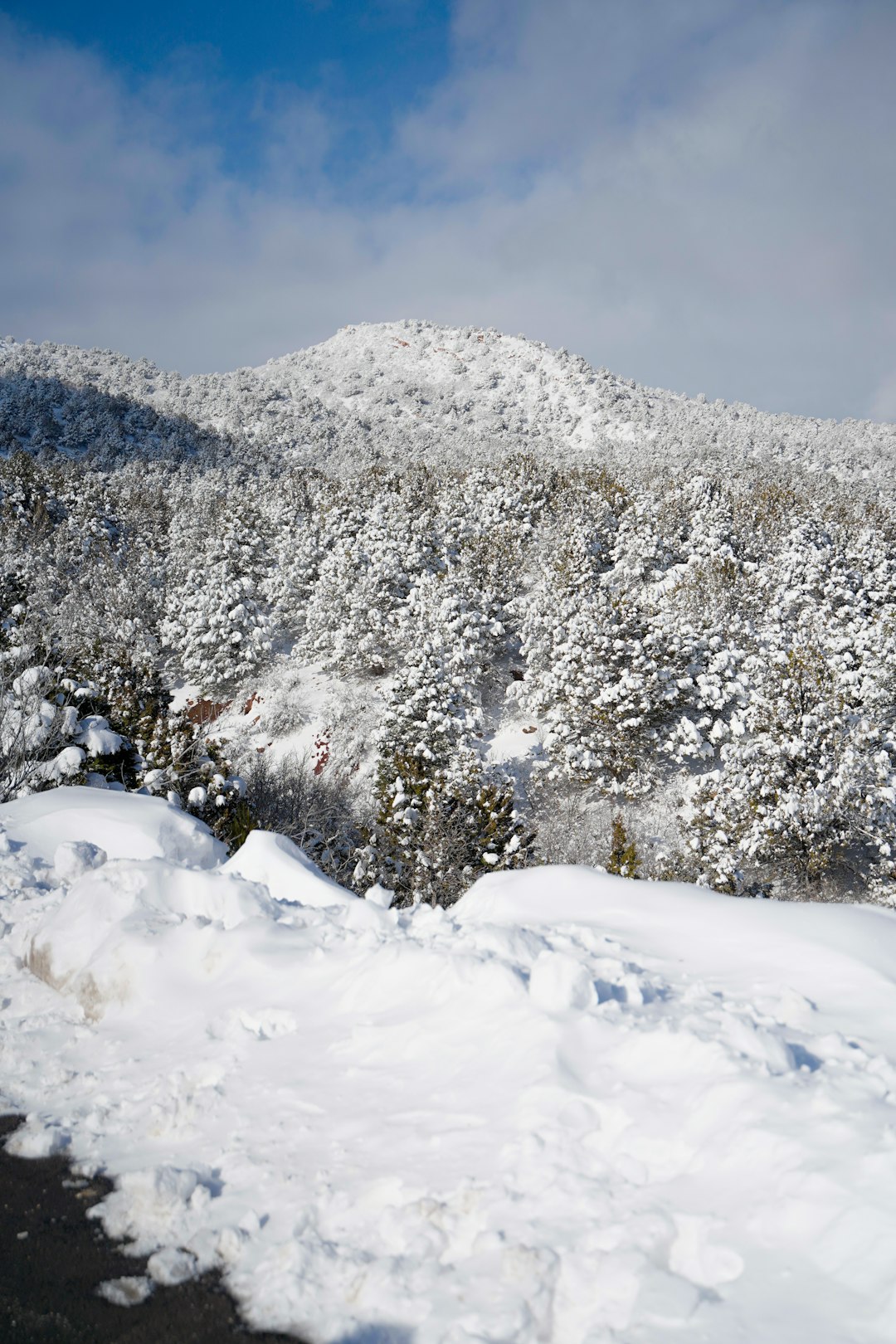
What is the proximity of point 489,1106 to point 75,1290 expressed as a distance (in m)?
1.93

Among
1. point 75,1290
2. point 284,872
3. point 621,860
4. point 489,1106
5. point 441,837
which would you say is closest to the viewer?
point 75,1290

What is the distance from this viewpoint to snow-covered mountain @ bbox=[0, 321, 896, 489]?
254 ft

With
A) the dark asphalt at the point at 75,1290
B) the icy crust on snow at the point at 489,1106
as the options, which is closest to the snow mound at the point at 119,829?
the icy crust on snow at the point at 489,1106

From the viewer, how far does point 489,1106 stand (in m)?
3.63

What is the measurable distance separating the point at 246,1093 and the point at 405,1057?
93 centimetres

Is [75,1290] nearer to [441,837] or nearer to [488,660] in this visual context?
[441,837]

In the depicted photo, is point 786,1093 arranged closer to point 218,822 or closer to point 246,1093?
point 246,1093

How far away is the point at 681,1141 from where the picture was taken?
3.21m

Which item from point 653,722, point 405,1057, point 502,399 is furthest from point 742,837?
point 502,399

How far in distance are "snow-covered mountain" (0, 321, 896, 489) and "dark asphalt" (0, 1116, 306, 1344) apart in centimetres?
6475

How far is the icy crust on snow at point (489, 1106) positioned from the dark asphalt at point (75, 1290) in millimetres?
105

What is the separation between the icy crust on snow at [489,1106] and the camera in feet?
8.98

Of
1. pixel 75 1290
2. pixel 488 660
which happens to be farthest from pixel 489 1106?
pixel 488 660

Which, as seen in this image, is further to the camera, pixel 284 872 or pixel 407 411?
pixel 407 411
